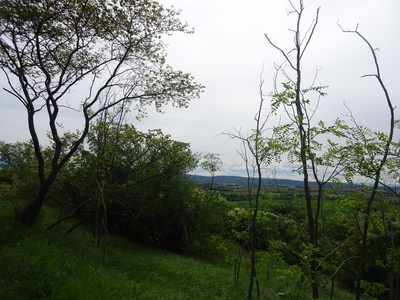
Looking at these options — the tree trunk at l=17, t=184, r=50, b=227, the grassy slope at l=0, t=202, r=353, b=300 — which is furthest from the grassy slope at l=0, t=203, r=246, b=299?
the tree trunk at l=17, t=184, r=50, b=227

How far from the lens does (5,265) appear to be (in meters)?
5.19

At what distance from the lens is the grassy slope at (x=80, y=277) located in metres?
4.71

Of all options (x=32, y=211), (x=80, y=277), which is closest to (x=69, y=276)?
(x=80, y=277)

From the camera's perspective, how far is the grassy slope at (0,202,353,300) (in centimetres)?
471

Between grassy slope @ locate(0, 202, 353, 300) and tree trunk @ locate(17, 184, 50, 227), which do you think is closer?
grassy slope @ locate(0, 202, 353, 300)

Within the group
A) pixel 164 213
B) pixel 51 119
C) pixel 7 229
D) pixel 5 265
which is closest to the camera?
pixel 5 265

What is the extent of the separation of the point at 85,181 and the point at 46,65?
12.7 ft

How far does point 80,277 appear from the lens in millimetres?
5617

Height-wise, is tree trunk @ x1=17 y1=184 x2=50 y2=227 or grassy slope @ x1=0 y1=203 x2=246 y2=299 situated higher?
tree trunk @ x1=17 y1=184 x2=50 y2=227

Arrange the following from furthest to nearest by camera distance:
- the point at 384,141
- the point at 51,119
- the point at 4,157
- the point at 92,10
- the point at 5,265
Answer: the point at 4,157
the point at 51,119
the point at 92,10
the point at 5,265
the point at 384,141

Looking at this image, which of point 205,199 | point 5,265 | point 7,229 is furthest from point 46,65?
point 205,199

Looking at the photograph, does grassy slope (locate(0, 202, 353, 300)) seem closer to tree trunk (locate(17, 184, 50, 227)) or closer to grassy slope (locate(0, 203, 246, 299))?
grassy slope (locate(0, 203, 246, 299))

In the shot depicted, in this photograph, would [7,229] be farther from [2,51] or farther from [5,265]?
[2,51]

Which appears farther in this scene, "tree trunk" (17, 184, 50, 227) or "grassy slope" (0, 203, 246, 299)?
"tree trunk" (17, 184, 50, 227)
